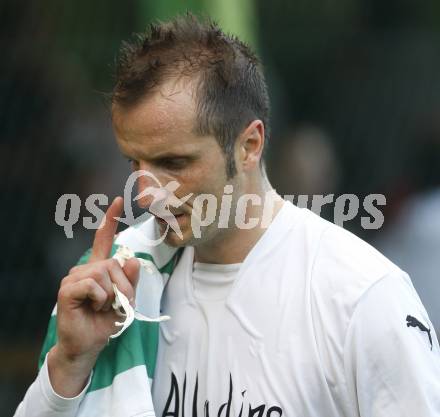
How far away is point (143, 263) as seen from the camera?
2648 mm

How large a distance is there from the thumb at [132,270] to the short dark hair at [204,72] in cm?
35

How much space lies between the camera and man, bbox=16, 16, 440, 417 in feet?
7.71

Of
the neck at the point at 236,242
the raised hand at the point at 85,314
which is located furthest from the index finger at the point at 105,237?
the neck at the point at 236,242

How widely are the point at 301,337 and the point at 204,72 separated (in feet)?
2.38

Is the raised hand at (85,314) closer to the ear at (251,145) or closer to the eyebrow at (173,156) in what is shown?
the eyebrow at (173,156)

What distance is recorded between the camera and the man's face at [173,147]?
2490 millimetres

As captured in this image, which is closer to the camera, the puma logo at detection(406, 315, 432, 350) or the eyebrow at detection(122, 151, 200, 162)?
the puma logo at detection(406, 315, 432, 350)

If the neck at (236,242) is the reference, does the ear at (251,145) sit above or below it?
above

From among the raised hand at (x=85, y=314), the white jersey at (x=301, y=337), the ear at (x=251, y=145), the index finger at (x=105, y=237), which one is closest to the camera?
the white jersey at (x=301, y=337)

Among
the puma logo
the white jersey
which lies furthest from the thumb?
the puma logo

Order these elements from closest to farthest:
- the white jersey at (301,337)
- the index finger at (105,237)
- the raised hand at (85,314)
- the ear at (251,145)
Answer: the white jersey at (301,337) → the raised hand at (85,314) → the index finger at (105,237) → the ear at (251,145)

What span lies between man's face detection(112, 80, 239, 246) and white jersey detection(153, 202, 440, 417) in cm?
20

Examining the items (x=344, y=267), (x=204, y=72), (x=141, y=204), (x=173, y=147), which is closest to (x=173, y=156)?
(x=173, y=147)

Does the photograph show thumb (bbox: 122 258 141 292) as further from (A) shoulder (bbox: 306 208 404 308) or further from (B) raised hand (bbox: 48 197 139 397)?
(A) shoulder (bbox: 306 208 404 308)
